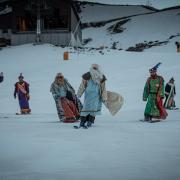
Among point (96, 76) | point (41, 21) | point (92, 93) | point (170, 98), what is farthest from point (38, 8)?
point (92, 93)

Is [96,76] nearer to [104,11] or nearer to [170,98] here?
[170,98]

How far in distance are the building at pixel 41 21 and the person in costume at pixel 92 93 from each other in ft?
75.6

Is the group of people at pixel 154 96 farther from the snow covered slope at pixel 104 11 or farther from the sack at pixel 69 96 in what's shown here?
the snow covered slope at pixel 104 11

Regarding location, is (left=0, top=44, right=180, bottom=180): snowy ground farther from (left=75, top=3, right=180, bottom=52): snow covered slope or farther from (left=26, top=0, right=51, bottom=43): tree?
(left=75, top=3, right=180, bottom=52): snow covered slope

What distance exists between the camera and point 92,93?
903cm

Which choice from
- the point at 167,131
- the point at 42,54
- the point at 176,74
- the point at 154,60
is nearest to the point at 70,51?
the point at 42,54

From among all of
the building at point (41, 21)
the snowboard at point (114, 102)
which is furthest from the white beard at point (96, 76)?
the building at point (41, 21)

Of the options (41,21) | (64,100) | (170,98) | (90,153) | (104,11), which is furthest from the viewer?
(104,11)

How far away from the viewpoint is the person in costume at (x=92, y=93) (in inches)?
353

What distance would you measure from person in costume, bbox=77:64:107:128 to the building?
23038mm

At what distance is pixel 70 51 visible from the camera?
28078 mm

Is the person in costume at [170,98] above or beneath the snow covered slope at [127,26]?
beneath

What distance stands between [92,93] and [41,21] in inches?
978

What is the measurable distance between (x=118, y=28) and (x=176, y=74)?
2563cm
